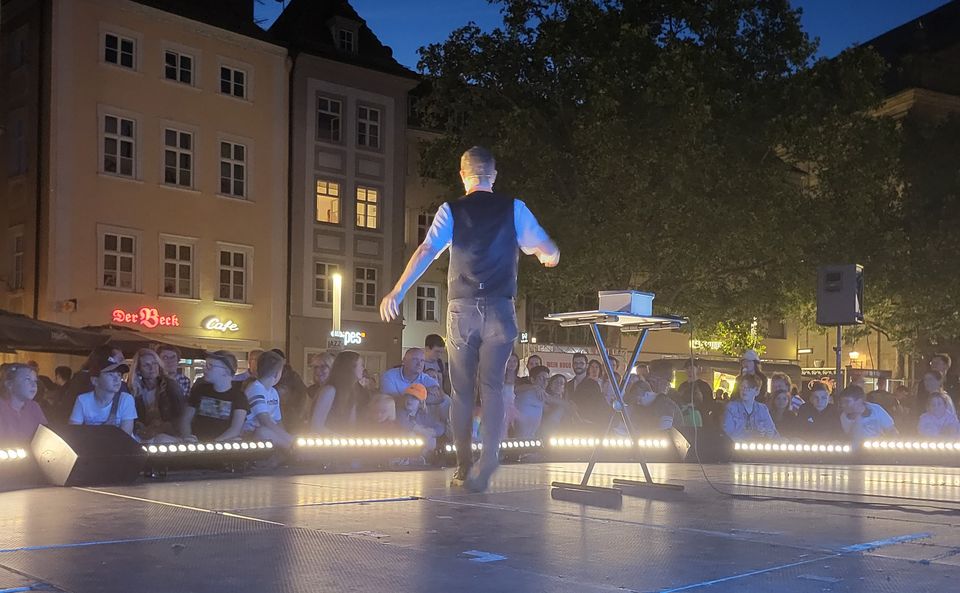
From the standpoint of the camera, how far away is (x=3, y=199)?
31797 millimetres

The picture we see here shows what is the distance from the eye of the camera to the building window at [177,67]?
3216 cm

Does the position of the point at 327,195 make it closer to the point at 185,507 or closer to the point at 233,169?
the point at 233,169

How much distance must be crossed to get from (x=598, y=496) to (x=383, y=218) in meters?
33.2

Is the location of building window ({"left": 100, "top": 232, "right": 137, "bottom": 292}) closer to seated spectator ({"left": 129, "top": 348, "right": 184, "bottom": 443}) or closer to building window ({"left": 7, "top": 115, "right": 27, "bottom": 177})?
A: building window ({"left": 7, "top": 115, "right": 27, "bottom": 177})

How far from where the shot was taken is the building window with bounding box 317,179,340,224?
120 feet

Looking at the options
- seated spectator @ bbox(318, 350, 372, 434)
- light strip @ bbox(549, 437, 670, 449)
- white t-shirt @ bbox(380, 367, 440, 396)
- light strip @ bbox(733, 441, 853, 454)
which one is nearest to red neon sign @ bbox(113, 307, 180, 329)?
white t-shirt @ bbox(380, 367, 440, 396)

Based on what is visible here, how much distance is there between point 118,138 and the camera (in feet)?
102

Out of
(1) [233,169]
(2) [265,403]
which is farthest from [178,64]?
(2) [265,403]

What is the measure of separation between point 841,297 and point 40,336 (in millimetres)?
12384

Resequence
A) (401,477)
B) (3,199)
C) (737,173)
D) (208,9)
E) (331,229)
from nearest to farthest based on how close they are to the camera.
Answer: (401,477) → (737,173) → (3,199) → (208,9) → (331,229)

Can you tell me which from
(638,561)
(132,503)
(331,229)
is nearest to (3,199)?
(331,229)

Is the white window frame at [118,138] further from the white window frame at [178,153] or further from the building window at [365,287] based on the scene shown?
the building window at [365,287]

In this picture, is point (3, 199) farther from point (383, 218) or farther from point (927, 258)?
point (927, 258)

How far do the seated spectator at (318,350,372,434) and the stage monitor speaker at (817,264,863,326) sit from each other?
28.7 ft
